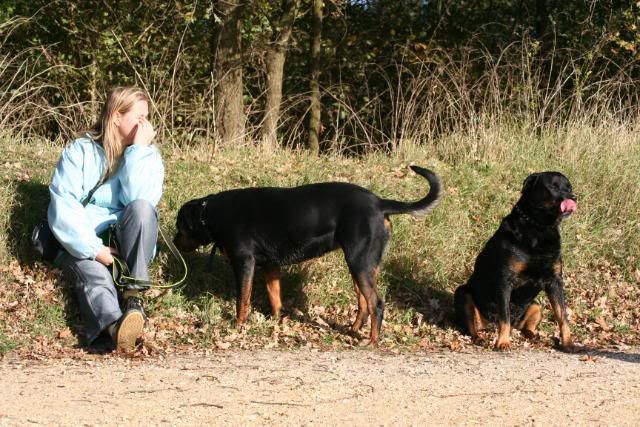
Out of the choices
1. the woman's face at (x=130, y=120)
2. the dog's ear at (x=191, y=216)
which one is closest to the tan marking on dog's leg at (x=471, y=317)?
the dog's ear at (x=191, y=216)

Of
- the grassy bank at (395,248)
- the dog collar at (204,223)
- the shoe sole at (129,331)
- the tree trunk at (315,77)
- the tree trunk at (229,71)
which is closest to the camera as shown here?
the shoe sole at (129,331)

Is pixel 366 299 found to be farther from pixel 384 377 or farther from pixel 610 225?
pixel 610 225

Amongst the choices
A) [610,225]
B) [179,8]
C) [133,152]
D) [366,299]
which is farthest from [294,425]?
[179,8]

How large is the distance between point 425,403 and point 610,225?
512cm

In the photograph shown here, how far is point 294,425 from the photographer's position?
438 centimetres

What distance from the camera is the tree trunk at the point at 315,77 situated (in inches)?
554

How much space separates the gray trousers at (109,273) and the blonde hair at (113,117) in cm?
48

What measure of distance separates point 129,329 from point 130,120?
5.28 feet

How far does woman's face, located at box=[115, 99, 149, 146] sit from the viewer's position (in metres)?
6.48

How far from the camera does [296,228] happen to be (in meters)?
6.73

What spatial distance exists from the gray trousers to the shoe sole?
7.8 inches

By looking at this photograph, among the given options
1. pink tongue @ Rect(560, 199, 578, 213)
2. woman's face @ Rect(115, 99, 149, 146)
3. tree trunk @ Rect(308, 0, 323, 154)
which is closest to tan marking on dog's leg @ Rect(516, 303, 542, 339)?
pink tongue @ Rect(560, 199, 578, 213)

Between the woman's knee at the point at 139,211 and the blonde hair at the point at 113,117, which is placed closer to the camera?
the woman's knee at the point at 139,211

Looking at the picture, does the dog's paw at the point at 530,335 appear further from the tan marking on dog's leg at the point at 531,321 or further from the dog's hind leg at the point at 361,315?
the dog's hind leg at the point at 361,315
